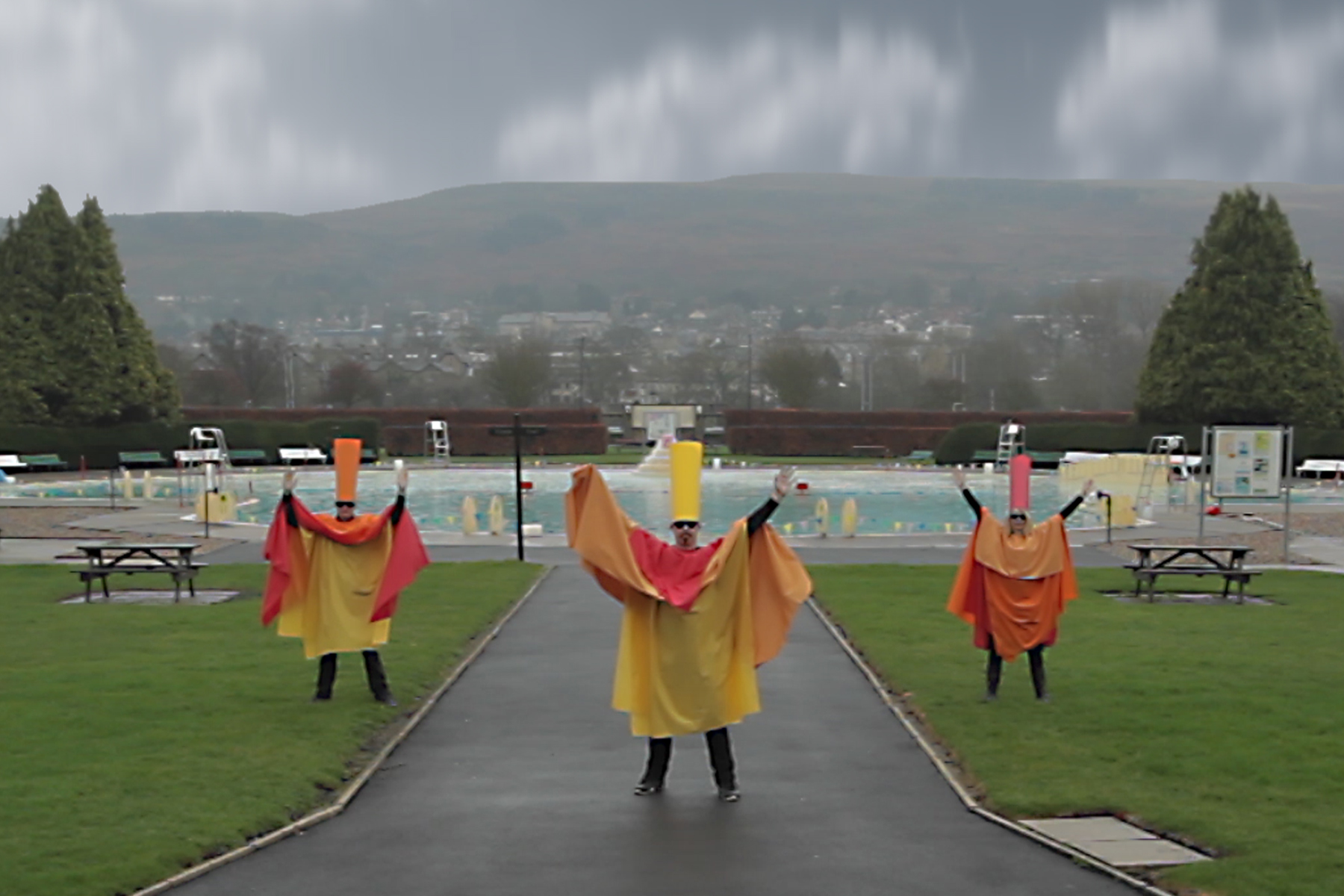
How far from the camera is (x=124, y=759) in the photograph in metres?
11.1

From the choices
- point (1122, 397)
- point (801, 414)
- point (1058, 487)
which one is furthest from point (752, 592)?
point (1122, 397)

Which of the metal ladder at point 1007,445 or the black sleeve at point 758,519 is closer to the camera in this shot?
the black sleeve at point 758,519

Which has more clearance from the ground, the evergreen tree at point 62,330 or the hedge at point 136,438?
the evergreen tree at point 62,330

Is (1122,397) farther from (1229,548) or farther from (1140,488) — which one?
(1229,548)

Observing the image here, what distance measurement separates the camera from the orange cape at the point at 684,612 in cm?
1007

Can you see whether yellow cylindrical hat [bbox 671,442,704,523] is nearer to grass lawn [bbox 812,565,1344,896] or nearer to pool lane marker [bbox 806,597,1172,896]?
pool lane marker [bbox 806,597,1172,896]

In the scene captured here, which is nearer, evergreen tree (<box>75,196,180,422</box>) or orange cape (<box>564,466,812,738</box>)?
orange cape (<box>564,466,812,738</box>)

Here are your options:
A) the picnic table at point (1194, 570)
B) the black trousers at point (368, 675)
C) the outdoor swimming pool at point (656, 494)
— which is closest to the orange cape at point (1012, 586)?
the black trousers at point (368, 675)

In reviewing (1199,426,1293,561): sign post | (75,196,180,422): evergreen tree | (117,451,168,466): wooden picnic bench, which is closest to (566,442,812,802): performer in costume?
(1199,426,1293,561): sign post

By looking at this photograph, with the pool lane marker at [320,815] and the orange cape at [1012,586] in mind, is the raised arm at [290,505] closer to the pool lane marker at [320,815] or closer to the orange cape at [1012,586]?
the pool lane marker at [320,815]

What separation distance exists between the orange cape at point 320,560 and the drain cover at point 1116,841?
6.01 metres

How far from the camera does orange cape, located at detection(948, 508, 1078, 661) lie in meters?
13.4

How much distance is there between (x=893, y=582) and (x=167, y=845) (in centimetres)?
1532

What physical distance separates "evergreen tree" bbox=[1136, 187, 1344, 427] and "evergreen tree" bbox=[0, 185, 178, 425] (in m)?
39.2
